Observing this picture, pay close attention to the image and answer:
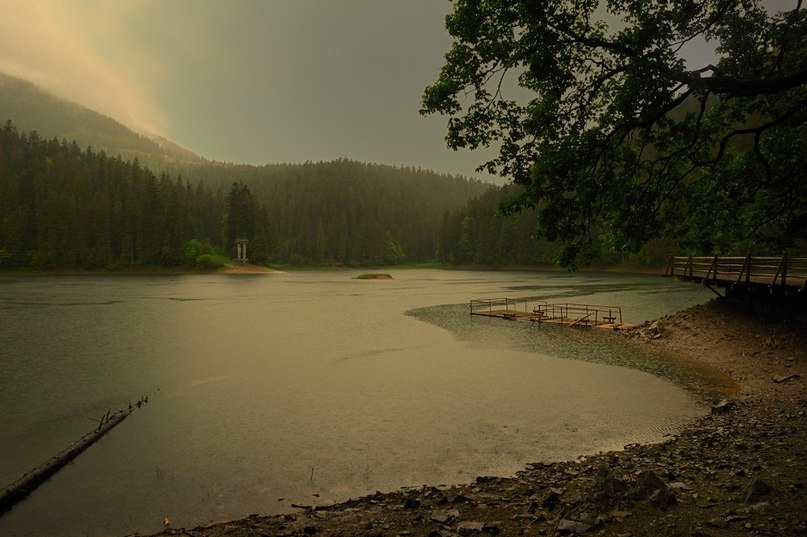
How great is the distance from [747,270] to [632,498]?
87.6ft

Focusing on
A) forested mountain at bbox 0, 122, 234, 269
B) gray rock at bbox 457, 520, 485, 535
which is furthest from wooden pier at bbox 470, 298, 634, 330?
forested mountain at bbox 0, 122, 234, 269

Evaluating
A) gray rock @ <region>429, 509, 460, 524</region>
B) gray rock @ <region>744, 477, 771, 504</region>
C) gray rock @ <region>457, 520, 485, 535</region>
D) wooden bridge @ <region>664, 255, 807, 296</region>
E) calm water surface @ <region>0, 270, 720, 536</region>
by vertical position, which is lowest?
calm water surface @ <region>0, 270, 720, 536</region>

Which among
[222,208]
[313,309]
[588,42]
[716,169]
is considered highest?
[222,208]

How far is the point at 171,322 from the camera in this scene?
45.5m

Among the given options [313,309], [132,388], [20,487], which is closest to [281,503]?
[20,487]

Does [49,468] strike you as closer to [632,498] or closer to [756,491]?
[632,498]

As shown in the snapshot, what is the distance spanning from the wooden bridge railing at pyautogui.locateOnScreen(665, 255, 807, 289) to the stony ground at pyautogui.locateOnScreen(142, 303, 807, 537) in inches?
444

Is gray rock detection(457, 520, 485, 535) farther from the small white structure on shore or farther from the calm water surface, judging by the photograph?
the small white structure on shore

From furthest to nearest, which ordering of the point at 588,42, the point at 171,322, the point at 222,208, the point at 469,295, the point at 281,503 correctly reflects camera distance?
the point at 222,208
the point at 469,295
the point at 171,322
the point at 281,503
the point at 588,42

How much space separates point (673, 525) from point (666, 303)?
56875 millimetres

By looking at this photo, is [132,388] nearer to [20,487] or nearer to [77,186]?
[20,487]

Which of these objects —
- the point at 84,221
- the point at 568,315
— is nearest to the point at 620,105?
the point at 568,315

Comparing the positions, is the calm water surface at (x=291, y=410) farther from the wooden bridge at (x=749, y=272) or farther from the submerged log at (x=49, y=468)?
the wooden bridge at (x=749, y=272)

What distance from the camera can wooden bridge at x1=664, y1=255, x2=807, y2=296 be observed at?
24781mm
